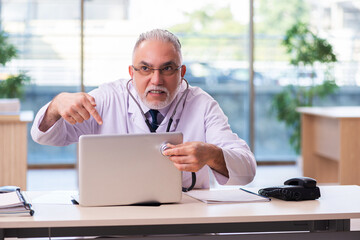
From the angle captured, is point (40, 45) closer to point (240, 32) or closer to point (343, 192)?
point (240, 32)

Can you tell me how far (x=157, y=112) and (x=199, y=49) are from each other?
3.60m

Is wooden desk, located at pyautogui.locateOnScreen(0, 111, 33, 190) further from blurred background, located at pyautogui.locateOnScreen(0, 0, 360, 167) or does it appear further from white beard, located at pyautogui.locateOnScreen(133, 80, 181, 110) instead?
white beard, located at pyautogui.locateOnScreen(133, 80, 181, 110)

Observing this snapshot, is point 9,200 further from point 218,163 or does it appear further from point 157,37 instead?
point 157,37

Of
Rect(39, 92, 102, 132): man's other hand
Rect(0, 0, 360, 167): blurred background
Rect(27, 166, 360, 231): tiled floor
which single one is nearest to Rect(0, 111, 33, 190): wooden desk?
Rect(27, 166, 360, 231): tiled floor

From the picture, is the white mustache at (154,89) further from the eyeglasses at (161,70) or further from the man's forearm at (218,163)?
the man's forearm at (218,163)

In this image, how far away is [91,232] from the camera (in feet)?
5.37

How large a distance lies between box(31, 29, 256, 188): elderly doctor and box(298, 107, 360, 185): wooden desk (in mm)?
2629

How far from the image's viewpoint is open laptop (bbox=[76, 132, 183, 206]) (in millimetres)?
1620

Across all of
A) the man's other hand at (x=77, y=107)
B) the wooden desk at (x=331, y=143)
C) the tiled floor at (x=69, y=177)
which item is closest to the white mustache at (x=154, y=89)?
the man's other hand at (x=77, y=107)

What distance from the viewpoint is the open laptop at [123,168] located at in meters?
1.62

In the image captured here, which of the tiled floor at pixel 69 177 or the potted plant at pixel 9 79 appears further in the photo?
the potted plant at pixel 9 79

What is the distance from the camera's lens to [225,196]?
1854 mm

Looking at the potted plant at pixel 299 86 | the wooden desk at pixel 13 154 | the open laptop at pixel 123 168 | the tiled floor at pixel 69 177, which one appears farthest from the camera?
the potted plant at pixel 299 86

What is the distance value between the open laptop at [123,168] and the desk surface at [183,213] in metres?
0.04
